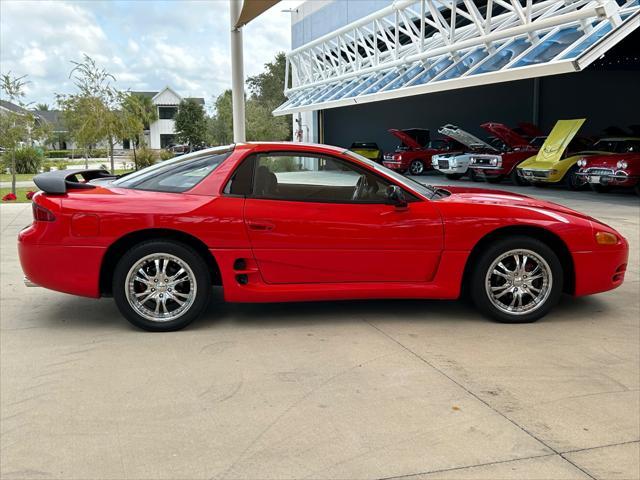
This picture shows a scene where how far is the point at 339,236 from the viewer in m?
4.82

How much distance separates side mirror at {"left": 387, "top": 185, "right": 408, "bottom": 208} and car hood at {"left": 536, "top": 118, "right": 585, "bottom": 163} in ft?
47.5

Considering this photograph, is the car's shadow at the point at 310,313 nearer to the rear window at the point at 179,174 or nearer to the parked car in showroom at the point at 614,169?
the rear window at the point at 179,174

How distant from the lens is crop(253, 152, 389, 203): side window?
4961 millimetres

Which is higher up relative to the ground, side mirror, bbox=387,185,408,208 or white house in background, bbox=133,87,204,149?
white house in background, bbox=133,87,204,149

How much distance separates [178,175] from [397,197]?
1.79 metres

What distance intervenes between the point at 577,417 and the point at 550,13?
55.7ft

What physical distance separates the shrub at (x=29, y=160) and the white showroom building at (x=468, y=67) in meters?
14.3

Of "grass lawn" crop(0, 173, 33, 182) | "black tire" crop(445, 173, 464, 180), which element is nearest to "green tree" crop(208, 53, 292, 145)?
"grass lawn" crop(0, 173, 33, 182)

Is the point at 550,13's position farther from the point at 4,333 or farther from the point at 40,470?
the point at 40,470

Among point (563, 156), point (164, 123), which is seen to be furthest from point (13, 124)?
point (164, 123)

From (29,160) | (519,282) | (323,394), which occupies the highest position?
(29,160)

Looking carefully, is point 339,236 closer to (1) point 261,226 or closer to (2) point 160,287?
(1) point 261,226

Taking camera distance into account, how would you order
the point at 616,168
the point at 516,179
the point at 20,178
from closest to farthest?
1. the point at 616,168
2. the point at 516,179
3. the point at 20,178

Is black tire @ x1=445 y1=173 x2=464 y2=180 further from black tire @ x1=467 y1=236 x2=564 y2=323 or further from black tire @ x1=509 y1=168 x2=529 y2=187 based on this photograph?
black tire @ x1=467 y1=236 x2=564 y2=323
